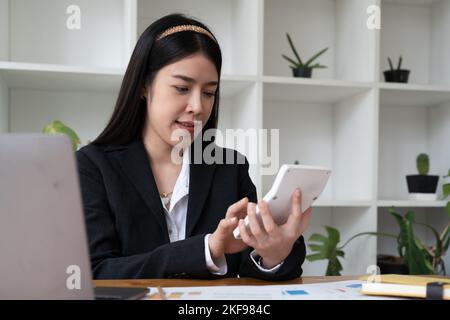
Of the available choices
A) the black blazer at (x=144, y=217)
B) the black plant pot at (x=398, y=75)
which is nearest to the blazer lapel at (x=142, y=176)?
the black blazer at (x=144, y=217)

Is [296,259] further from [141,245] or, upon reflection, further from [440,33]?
[440,33]

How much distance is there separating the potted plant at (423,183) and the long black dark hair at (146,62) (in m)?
1.37

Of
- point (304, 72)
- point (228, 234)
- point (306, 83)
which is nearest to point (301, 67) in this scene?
point (304, 72)

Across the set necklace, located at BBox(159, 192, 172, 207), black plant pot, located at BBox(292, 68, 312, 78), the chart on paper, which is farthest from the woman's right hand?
black plant pot, located at BBox(292, 68, 312, 78)

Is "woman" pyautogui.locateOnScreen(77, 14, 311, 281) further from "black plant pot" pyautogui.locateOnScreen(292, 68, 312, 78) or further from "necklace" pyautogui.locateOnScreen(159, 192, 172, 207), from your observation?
"black plant pot" pyautogui.locateOnScreen(292, 68, 312, 78)

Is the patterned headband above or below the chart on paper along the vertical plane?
above

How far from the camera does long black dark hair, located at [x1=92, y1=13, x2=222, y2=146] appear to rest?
1.36m

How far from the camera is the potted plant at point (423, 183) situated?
7.83ft

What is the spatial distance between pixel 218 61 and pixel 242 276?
600 millimetres

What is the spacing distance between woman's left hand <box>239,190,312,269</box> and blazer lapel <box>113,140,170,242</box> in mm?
336

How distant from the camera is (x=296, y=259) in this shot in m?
1.09

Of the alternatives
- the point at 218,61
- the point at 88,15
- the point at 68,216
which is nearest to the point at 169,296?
the point at 68,216

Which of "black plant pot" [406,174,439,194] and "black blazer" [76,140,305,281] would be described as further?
"black plant pot" [406,174,439,194]

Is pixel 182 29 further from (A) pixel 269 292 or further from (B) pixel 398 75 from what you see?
(B) pixel 398 75
